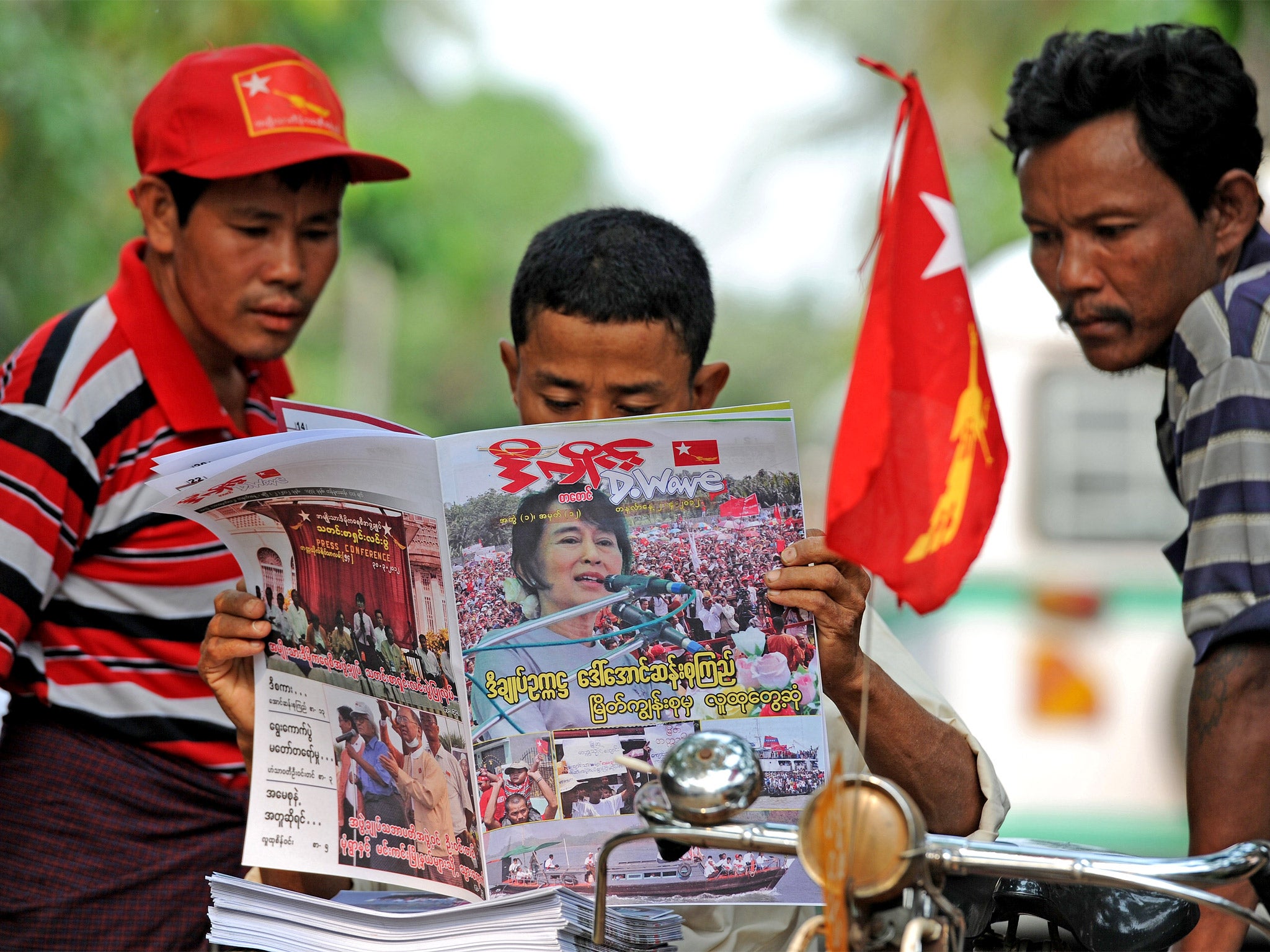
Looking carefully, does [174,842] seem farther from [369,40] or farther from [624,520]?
[369,40]

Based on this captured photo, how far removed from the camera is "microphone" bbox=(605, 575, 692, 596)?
1.66m

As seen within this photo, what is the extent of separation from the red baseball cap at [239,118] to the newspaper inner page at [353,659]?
0.84m

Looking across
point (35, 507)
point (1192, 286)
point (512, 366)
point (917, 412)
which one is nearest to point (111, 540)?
point (35, 507)

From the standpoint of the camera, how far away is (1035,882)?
172cm

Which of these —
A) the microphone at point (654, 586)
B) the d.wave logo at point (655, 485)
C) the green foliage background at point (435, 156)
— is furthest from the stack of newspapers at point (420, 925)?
the green foliage background at point (435, 156)

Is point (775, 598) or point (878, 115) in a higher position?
point (878, 115)

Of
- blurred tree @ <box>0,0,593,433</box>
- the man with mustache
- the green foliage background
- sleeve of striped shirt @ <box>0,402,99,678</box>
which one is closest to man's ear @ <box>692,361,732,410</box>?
the man with mustache

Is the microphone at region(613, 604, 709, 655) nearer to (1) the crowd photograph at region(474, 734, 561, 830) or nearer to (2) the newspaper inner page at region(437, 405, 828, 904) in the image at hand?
(2) the newspaper inner page at region(437, 405, 828, 904)

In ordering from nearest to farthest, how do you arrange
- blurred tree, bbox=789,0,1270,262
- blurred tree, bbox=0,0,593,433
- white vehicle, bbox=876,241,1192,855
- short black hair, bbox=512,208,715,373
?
short black hair, bbox=512,208,715,373 → white vehicle, bbox=876,241,1192,855 → blurred tree, bbox=0,0,593,433 → blurred tree, bbox=789,0,1270,262

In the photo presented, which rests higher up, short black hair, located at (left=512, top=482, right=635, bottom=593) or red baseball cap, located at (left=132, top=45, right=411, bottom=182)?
red baseball cap, located at (left=132, top=45, right=411, bottom=182)

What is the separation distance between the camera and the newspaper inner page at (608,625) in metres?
1.65

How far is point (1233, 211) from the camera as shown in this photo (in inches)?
85.6

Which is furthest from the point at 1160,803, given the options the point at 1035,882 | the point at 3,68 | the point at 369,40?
the point at 369,40

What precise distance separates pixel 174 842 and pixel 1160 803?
17.9 feet
